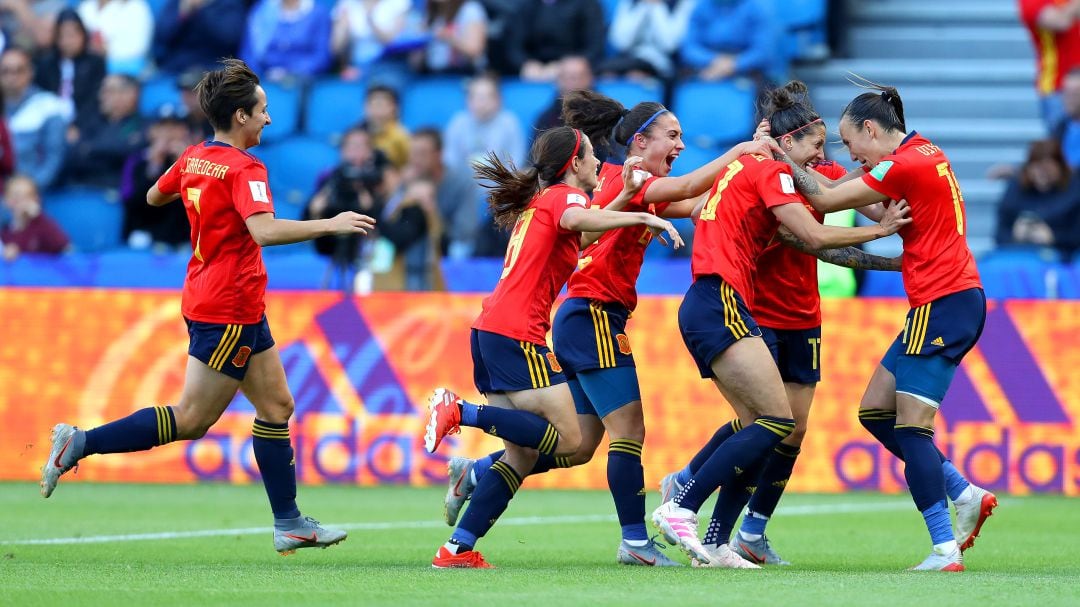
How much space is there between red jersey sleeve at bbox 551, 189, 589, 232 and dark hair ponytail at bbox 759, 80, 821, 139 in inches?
42.6

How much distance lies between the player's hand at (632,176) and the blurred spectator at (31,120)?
1005 centimetres

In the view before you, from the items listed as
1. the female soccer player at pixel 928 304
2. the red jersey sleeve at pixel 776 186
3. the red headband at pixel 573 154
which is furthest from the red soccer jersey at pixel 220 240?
the female soccer player at pixel 928 304

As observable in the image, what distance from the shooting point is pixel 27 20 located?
1819cm

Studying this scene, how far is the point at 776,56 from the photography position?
15648 mm

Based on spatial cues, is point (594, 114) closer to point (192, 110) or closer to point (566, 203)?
point (566, 203)

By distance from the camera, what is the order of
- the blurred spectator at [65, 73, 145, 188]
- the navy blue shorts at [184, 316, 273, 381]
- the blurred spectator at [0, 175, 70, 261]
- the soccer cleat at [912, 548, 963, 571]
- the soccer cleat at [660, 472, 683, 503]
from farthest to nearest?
the blurred spectator at [65, 73, 145, 188], the blurred spectator at [0, 175, 70, 261], the soccer cleat at [660, 472, 683, 503], the navy blue shorts at [184, 316, 273, 381], the soccer cleat at [912, 548, 963, 571]

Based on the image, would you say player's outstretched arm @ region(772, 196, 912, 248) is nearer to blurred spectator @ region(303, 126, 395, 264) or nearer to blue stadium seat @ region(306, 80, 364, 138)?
blurred spectator @ region(303, 126, 395, 264)

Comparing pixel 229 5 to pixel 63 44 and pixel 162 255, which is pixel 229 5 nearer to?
pixel 63 44

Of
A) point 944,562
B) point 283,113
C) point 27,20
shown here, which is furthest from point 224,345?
point 27,20

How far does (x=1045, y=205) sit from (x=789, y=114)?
21.3 feet

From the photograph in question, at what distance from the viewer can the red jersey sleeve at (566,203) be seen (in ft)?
23.9

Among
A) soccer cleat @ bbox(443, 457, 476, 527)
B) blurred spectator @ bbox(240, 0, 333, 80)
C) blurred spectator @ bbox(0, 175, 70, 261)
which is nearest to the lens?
soccer cleat @ bbox(443, 457, 476, 527)

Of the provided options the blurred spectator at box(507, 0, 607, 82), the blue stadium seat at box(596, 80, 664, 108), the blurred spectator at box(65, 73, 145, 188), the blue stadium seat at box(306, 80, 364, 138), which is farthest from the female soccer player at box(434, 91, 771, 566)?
the blurred spectator at box(65, 73, 145, 188)

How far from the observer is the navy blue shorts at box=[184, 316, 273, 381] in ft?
25.2
